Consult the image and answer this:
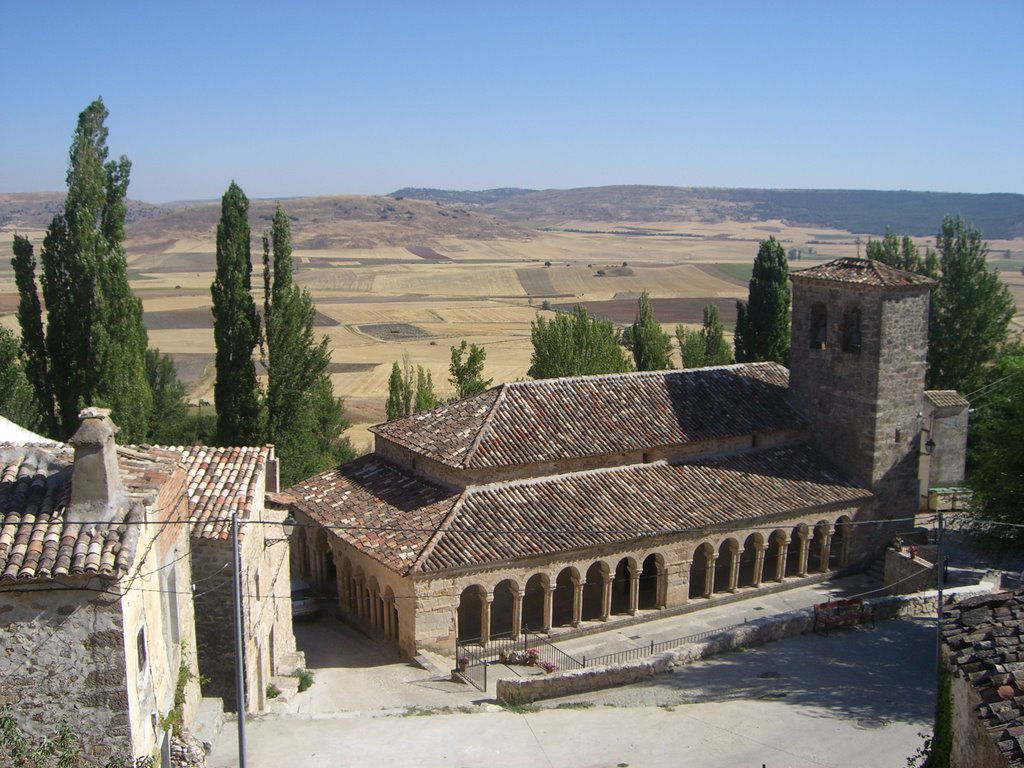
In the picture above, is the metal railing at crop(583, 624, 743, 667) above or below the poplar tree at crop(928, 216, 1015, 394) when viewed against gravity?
below

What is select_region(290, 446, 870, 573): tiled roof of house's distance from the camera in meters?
24.5

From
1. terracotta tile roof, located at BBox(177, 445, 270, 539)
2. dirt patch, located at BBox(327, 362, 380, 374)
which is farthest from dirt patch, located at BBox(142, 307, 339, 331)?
terracotta tile roof, located at BBox(177, 445, 270, 539)

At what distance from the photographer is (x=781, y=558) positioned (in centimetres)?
2922

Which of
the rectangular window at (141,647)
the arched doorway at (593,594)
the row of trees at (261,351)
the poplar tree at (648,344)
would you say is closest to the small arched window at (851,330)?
the arched doorway at (593,594)

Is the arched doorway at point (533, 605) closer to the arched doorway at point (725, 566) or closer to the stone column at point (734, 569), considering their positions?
the arched doorway at point (725, 566)

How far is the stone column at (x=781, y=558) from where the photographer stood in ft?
95.5

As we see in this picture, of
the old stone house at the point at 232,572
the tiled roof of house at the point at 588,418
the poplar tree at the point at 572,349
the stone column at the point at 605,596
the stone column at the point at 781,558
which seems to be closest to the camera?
the old stone house at the point at 232,572

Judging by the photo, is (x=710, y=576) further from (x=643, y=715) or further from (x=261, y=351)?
(x=261, y=351)

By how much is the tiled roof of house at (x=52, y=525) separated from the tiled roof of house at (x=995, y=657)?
1018cm

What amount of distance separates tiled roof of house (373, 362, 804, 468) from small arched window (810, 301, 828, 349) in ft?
6.81

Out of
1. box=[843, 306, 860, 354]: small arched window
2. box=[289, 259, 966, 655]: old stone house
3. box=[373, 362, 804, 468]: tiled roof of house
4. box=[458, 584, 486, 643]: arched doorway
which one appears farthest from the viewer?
box=[843, 306, 860, 354]: small arched window

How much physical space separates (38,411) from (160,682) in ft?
73.0

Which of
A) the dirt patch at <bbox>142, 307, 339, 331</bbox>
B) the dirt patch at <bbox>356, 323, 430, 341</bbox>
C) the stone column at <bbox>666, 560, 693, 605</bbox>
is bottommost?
the stone column at <bbox>666, 560, 693, 605</bbox>

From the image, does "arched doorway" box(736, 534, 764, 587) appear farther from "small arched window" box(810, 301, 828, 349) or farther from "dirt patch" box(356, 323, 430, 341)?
"dirt patch" box(356, 323, 430, 341)
